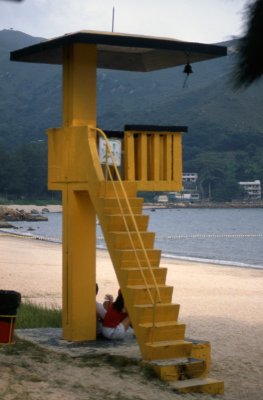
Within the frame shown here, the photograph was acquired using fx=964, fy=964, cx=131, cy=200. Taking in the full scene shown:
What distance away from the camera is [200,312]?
Answer: 64.9 ft

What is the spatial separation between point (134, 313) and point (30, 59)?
14.0 feet

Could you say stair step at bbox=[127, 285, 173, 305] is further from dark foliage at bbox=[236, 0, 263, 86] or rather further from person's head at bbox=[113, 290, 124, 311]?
dark foliage at bbox=[236, 0, 263, 86]

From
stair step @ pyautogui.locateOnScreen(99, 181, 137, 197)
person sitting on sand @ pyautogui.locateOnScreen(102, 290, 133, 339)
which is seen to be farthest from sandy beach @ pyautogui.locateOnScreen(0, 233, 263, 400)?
stair step @ pyautogui.locateOnScreen(99, 181, 137, 197)

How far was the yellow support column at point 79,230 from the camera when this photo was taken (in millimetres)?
12898

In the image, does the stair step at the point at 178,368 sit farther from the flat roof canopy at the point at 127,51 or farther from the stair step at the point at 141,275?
the flat roof canopy at the point at 127,51

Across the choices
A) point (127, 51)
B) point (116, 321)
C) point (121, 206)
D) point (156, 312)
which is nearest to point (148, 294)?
point (156, 312)

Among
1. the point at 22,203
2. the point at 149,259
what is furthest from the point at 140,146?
the point at 22,203

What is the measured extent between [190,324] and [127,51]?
18.6ft

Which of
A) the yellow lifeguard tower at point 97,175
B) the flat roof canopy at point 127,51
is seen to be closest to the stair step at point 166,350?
the yellow lifeguard tower at point 97,175

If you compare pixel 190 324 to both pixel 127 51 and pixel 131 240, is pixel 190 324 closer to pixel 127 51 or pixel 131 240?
pixel 127 51

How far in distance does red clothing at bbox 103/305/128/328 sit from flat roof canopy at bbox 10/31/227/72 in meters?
3.55

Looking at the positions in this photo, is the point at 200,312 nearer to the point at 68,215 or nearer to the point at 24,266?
the point at 68,215

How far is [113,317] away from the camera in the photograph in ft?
42.4

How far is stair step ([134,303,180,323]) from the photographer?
1147cm
